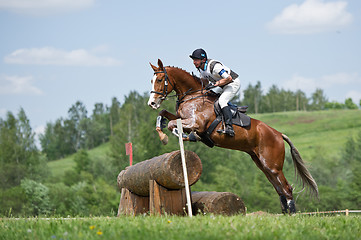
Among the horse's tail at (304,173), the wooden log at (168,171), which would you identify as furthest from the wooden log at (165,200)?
the horse's tail at (304,173)

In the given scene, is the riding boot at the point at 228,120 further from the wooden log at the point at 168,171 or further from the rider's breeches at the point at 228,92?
the wooden log at the point at 168,171

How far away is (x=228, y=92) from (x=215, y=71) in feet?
1.61

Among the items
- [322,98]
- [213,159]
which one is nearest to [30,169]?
[213,159]

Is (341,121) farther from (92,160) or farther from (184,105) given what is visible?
(184,105)

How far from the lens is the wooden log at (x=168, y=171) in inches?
293

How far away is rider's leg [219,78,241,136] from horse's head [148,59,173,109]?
106 centimetres

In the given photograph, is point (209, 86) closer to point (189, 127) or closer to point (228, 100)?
point (228, 100)

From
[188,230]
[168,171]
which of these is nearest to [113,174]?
[168,171]

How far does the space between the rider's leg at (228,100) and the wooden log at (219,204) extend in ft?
4.24

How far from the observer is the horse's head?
8.45 m

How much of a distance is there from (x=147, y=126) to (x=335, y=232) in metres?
43.9

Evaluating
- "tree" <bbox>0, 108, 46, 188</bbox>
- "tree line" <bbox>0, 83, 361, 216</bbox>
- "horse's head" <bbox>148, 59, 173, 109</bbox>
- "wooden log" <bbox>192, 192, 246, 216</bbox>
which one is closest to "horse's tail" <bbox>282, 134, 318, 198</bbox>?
"wooden log" <bbox>192, 192, 246, 216</bbox>

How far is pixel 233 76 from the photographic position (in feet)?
29.2

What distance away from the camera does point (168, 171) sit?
7383mm
